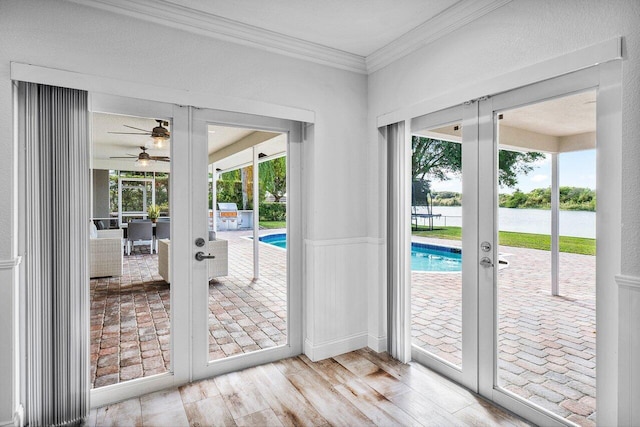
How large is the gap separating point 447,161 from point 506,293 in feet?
3.40

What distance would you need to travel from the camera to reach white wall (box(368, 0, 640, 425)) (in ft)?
5.48

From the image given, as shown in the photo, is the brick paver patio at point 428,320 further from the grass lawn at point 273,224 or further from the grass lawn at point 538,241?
the grass lawn at point 273,224

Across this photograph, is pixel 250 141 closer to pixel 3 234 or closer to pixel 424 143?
pixel 424 143

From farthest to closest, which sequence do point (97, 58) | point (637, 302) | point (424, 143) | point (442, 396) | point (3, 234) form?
point (424, 143), point (442, 396), point (97, 58), point (3, 234), point (637, 302)

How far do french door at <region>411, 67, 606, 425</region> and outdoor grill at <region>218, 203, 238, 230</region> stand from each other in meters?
1.68

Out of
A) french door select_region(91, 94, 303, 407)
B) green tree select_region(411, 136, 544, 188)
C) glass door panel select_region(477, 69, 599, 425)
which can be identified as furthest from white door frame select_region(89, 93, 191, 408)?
glass door panel select_region(477, 69, 599, 425)

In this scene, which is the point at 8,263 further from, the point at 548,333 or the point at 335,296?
the point at 548,333

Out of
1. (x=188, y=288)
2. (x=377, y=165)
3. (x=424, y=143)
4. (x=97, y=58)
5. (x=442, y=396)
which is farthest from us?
(x=377, y=165)

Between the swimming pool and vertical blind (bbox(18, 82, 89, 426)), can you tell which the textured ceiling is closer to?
vertical blind (bbox(18, 82, 89, 426))

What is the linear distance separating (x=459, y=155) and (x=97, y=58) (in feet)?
8.15

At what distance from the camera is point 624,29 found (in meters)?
1.69

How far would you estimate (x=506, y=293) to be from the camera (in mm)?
2342

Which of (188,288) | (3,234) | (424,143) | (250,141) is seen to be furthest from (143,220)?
(424,143)

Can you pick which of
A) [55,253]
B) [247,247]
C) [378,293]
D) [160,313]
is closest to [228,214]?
[247,247]
